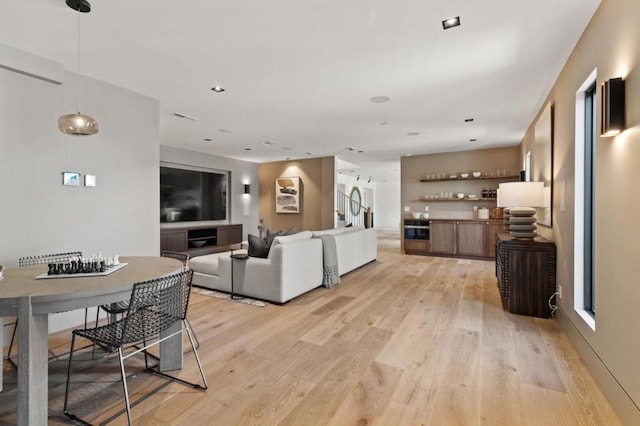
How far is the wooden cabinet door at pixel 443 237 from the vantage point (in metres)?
7.33

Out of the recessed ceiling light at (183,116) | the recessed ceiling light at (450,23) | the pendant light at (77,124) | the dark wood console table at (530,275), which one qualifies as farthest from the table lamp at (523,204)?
the recessed ceiling light at (183,116)

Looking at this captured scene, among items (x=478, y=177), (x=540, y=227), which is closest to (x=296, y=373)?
(x=540, y=227)

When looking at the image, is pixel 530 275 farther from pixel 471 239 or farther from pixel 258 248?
pixel 471 239

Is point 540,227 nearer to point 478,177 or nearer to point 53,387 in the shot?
point 478,177

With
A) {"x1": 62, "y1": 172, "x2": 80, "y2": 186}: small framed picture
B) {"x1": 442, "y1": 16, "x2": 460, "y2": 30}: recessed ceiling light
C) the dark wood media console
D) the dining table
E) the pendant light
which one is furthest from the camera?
the dark wood media console

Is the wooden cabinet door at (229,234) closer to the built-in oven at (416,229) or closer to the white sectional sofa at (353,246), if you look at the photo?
the white sectional sofa at (353,246)

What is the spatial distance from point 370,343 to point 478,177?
5845 millimetres

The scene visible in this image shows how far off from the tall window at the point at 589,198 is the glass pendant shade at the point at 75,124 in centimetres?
404

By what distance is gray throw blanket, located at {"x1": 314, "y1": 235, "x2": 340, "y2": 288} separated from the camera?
4.61 m

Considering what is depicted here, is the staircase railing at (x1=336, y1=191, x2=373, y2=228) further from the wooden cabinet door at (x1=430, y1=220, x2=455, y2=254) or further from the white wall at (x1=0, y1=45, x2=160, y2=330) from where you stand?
the white wall at (x1=0, y1=45, x2=160, y2=330)

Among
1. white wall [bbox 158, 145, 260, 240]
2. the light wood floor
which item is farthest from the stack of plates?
white wall [bbox 158, 145, 260, 240]

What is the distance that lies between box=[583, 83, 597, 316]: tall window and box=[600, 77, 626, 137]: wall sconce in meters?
0.96

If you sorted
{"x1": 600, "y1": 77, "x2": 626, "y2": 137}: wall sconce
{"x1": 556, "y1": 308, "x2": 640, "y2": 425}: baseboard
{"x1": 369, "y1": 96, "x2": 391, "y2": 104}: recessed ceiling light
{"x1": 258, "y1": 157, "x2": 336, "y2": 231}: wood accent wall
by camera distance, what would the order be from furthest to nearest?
{"x1": 258, "y1": 157, "x2": 336, "y2": 231}: wood accent wall
{"x1": 369, "y1": 96, "x2": 391, "y2": 104}: recessed ceiling light
{"x1": 600, "y1": 77, "x2": 626, "y2": 137}: wall sconce
{"x1": 556, "y1": 308, "x2": 640, "y2": 425}: baseboard

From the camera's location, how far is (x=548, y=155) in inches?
147
